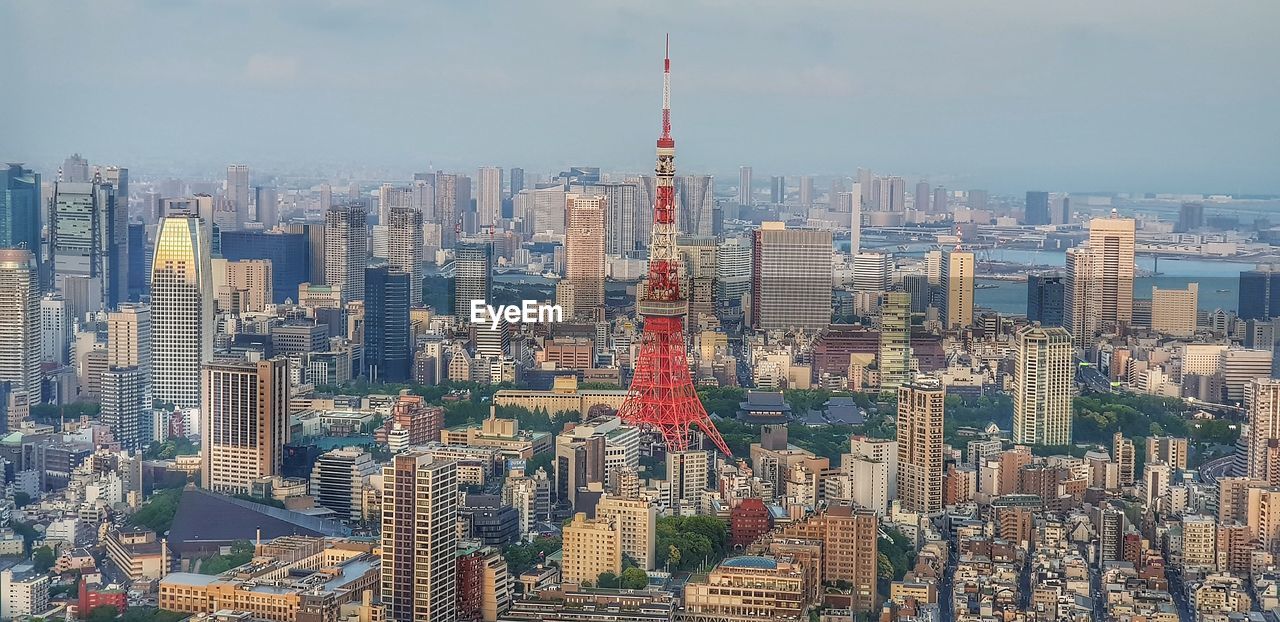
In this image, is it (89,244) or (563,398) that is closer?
(563,398)

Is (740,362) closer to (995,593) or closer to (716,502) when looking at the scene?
(716,502)

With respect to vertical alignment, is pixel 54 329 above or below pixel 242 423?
above

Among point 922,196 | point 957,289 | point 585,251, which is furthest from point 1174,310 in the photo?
point 585,251

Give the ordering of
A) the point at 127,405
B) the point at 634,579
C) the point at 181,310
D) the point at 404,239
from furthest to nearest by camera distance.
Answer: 1. the point at 404,239
2. the point at 181,310
3. the point at 127,405
4. the point at 634,579

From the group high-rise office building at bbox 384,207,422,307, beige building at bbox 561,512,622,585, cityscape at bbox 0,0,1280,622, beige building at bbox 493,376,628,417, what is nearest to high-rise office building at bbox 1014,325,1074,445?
cityscape at bbox 0,0,1280,622

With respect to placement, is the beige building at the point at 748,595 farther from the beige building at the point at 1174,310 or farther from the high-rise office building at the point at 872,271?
the high-rise office building at the point at 872,271

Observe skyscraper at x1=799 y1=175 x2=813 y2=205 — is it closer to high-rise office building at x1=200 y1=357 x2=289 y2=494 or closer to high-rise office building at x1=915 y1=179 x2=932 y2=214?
high-rise office building at x1=915 y1=179 x2=932 y2=214

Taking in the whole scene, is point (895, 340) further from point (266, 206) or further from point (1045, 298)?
point (266, 206)

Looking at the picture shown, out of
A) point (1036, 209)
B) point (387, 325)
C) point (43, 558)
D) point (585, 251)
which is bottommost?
point (43, 558)
